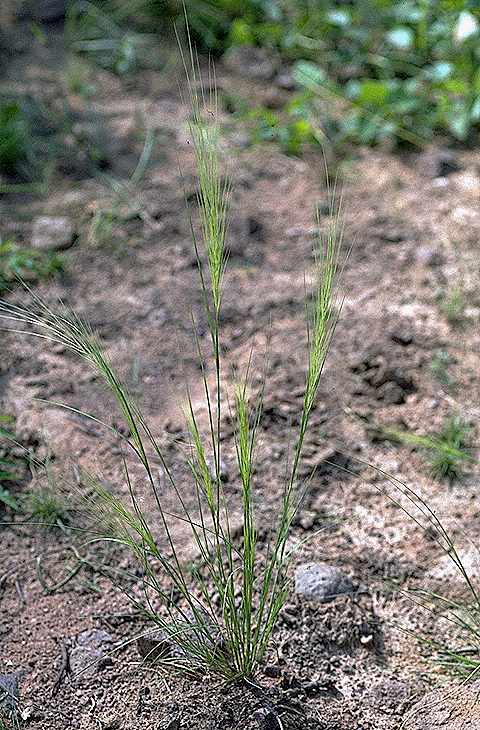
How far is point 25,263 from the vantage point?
8.20 feet

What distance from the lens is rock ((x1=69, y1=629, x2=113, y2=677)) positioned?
1625 millimetres

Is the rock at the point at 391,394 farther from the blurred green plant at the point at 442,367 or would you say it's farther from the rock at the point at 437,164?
the rock at the point at 437,164

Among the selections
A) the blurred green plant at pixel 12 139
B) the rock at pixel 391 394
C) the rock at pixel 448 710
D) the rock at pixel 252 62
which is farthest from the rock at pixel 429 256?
the rock at pixel 448 710

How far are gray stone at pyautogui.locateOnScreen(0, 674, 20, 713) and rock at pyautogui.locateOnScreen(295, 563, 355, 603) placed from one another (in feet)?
1.75

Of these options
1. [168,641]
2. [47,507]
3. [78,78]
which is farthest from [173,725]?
[78,78]

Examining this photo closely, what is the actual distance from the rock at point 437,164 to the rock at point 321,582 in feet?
5.37

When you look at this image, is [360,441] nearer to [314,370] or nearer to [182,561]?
[182,561]

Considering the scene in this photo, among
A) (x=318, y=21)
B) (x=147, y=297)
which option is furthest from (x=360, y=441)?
(x=318, y=21)

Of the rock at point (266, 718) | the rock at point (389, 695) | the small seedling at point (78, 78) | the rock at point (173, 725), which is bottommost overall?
the rock at point (389, 695)

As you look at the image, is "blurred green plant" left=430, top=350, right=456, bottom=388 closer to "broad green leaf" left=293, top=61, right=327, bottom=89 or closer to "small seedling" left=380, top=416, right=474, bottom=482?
"small seedling" left=380, top=416, right=474, bottom=482

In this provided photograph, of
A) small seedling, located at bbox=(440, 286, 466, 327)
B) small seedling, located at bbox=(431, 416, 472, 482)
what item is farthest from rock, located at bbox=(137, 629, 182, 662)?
small seedling, located at bbox=(440, 286, 466, 327)

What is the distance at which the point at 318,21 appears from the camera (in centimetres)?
346

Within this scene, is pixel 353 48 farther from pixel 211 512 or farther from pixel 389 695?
pixel 389 695

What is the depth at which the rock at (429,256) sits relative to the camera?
8.71 ft
